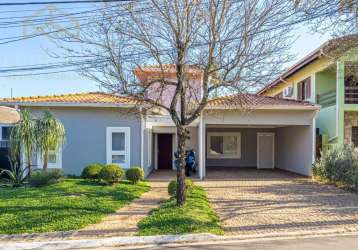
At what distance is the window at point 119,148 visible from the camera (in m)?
15.2

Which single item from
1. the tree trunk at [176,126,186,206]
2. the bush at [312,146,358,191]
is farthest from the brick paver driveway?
the tree trunk at [176,126,186,206]

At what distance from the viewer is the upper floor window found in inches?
819

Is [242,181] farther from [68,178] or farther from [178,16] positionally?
[178,16]

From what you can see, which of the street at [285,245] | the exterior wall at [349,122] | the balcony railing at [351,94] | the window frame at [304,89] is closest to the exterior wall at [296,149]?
the exterior wall at [349,122]

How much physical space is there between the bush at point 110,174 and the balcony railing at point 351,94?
11.8m

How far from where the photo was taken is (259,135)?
23203mm

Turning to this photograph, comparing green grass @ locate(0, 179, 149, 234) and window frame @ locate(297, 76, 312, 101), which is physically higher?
window frame @ locate(297, 76, 312, 101)

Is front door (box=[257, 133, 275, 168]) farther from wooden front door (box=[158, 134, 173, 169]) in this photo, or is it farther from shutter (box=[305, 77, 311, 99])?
wooden front door (box=[158, 134, 173, 169])

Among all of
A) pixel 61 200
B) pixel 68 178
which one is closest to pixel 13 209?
pixel 61 200

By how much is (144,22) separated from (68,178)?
8189mm

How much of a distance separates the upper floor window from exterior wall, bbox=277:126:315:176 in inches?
93.1

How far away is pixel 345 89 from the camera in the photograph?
17500 mm

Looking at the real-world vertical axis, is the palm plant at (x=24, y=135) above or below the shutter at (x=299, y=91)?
below

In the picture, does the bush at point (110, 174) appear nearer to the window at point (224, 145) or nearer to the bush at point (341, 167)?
the bush at point (341, 167)
